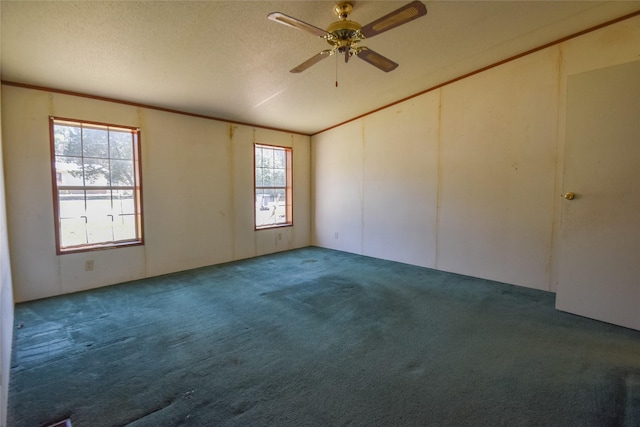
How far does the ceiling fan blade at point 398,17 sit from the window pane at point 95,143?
364 centimetres

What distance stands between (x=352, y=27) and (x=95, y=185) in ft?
12.2

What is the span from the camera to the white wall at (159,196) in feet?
11.2

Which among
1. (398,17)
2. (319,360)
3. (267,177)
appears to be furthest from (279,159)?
(319,360)

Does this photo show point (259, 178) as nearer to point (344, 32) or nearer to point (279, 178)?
point (279, 178)

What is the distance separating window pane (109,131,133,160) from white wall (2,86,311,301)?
16 cm

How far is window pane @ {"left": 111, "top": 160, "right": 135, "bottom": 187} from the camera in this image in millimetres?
4070

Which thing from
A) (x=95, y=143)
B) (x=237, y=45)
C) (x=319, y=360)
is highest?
(x=237, y=45)

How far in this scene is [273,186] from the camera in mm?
6055

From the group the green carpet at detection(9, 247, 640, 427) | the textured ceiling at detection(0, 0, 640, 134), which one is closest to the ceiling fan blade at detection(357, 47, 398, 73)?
the textured ceiling at detection(0, 0, 640, 134)

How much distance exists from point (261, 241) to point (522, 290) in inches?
167

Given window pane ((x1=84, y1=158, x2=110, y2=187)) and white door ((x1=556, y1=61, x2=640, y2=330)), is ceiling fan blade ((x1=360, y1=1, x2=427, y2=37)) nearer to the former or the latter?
white door ((x1=556, y1=61, x2=640, y2=330))

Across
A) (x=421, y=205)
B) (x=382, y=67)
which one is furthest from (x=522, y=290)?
(x=382, y=67)

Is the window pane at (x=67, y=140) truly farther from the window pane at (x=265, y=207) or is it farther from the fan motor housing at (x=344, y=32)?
the fan motor housing at (x=344, y=32)

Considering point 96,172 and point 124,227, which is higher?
point 96,172
